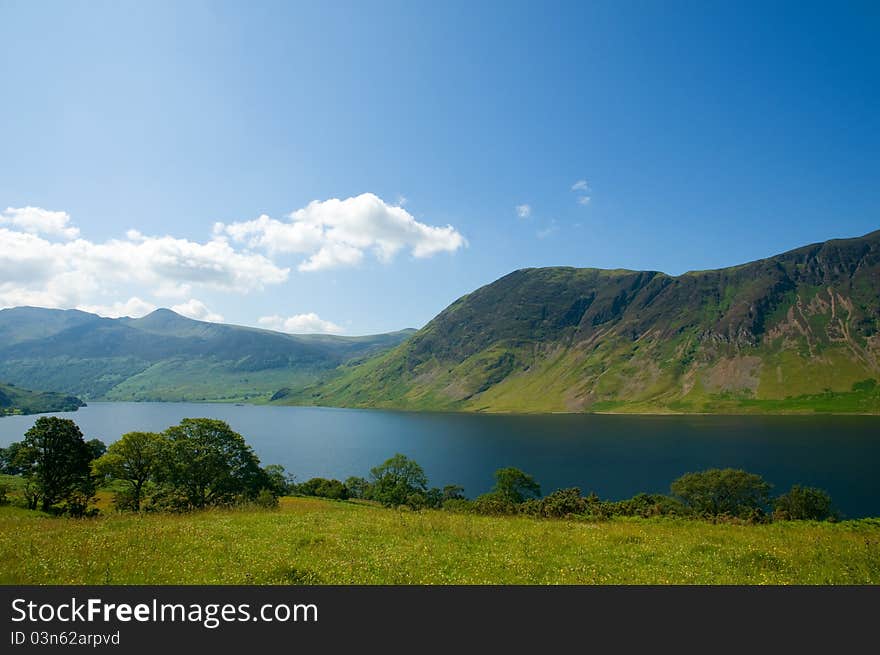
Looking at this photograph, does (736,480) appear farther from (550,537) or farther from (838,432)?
(838,432)

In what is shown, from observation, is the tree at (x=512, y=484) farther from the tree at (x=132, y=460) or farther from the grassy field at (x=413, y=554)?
the grassy field at (x=413, y=554)

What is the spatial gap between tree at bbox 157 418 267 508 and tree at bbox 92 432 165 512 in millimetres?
1382

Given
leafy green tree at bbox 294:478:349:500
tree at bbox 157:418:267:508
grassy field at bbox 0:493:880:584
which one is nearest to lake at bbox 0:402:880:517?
leafy green tree at bbox 294:478:349:500

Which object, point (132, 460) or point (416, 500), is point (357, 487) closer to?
point (416, 500)

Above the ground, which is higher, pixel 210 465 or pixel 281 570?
pixel 281 570

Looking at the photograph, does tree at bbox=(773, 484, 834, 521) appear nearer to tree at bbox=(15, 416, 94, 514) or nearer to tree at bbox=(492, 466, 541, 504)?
tree at bbox=(492, 466, 541, 504)

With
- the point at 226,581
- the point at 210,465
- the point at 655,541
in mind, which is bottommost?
the point at 210,465

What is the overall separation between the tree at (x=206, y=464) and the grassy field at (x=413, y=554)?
35371mm

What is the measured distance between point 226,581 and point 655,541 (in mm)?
15051

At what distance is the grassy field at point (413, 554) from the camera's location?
472 inches

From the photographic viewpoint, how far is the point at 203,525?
18.7 meters
